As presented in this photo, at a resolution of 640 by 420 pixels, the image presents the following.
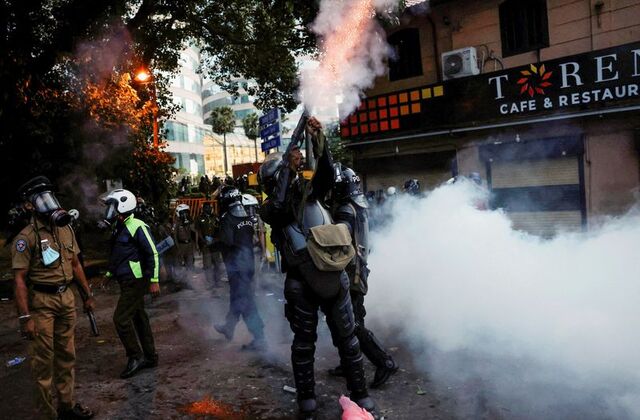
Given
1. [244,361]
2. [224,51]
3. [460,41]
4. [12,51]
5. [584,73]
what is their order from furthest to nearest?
[224,51] → [460,41] → [584,73] → [12,51] → [244,361]

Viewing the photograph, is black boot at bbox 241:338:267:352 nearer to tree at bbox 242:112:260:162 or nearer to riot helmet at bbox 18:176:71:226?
riot helmet at bbox 18:176:71:226

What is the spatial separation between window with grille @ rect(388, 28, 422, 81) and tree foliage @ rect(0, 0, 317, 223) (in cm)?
295

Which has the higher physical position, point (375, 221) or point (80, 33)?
point (80, 33)

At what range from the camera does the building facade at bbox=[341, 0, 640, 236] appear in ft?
36.8

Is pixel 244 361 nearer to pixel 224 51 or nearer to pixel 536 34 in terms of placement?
pixel 536 34

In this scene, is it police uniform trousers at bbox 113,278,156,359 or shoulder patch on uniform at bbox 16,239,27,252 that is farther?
police uniform trousers at bbox 113,278,156,359

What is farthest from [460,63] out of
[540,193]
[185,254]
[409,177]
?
[185,254]

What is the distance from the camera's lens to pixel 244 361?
5.19m

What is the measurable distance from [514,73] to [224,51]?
27.7 feet

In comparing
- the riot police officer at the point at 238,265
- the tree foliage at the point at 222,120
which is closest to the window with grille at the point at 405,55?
the riot police officer at the point at 238,265

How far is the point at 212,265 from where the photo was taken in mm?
9727

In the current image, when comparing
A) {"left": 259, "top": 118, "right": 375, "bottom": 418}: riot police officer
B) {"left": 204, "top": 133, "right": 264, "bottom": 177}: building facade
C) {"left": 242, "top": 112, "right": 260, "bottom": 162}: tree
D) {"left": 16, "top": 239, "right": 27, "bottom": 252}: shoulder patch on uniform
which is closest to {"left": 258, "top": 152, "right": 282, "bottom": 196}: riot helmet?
{"left": 259, "top": 118, "right": 375, "bottom": 418}: riot police officer

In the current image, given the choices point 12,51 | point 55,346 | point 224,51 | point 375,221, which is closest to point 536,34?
point 375,221

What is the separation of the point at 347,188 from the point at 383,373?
1.64 meters
